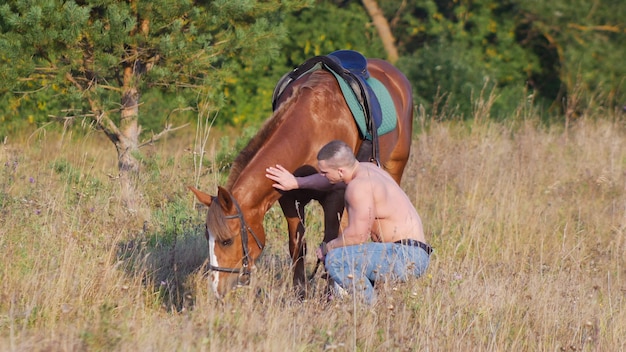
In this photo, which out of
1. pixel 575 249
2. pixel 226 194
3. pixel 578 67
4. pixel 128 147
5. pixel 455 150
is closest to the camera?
pixel 226 194

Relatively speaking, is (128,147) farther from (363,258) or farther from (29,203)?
(363,258)

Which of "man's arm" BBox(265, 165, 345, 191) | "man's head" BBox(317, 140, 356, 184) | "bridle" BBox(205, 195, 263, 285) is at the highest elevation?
"man's head" BBox(317, 140, 356, 184)

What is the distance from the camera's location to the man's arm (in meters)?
5.52

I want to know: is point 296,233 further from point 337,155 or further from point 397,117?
point 397,117

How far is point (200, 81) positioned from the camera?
27.5ft

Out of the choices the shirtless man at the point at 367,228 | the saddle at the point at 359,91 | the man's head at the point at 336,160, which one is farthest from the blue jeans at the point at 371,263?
the saddle at the point at 359,91

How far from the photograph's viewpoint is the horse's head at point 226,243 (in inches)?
206

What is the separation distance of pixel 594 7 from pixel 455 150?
868 cm

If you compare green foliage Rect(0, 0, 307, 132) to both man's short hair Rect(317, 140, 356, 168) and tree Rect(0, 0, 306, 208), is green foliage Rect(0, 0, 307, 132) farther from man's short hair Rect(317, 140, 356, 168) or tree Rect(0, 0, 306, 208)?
man's short hair Rect(317, 140, 356, 168)

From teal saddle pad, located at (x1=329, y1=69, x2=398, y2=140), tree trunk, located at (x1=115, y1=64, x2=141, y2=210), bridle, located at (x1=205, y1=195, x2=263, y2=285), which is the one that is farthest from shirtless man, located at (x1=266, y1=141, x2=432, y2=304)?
tree trunk, located at (x1=115, y1=64, x2=141, y2=210)

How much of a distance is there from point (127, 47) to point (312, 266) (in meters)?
2.57

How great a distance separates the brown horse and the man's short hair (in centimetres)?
37

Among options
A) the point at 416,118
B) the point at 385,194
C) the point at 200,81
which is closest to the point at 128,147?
the point at 200,81

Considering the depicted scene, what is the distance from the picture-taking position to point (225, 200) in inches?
207
